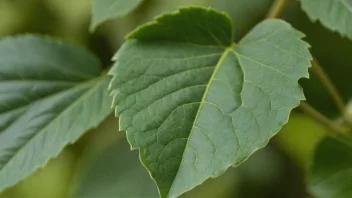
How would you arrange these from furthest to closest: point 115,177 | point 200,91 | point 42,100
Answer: point 115,177, point 42,100, point 200,91

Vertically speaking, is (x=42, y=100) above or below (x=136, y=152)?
above

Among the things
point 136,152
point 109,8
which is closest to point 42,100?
point 109,8

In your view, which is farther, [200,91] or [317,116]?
[317,116]

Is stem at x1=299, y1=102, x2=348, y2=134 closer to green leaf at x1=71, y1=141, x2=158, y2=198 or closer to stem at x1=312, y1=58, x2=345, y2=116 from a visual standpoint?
stem at x1=312, y1=58, x2=345, y2=116

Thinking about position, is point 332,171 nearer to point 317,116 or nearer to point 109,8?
point 317,116

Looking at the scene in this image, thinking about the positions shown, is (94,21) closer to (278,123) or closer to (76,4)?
(278,123)

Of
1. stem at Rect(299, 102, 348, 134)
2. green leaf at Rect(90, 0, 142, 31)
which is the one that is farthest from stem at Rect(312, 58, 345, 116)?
green leaf at Rect(90, 0, 142, 31)

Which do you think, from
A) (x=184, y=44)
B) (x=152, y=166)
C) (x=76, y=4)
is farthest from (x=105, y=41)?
(x=152, y=166)
